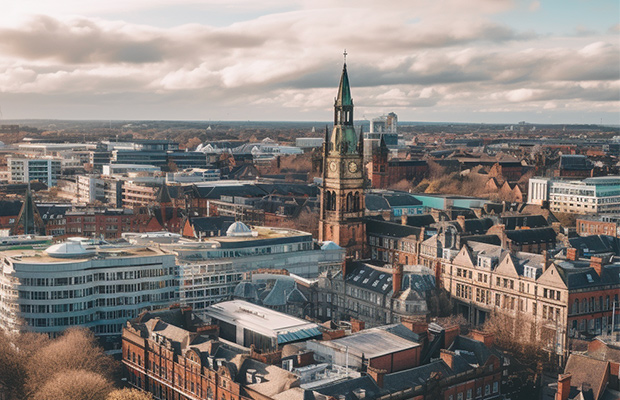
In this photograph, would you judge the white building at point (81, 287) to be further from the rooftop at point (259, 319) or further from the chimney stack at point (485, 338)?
the chimney stack at point (485, 338)

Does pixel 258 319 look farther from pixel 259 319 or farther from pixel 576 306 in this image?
pixel 576 306

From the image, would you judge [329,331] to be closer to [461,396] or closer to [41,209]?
[461,396]

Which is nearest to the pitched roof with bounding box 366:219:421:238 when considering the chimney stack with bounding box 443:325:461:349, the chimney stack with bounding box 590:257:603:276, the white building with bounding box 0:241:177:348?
the chimney stack with bounding box 590:257:603:276

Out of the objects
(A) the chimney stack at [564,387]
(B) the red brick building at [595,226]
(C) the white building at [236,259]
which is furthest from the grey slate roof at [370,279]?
(B) the red brick building at [595,226]

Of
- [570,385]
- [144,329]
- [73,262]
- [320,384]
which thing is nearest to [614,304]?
[570,385]

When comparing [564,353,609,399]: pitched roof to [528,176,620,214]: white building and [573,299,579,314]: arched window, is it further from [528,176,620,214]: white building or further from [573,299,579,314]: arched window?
[528,176,620,214]: white building

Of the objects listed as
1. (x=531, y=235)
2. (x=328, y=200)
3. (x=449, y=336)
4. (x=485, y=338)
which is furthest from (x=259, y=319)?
(x=531, y=235)
